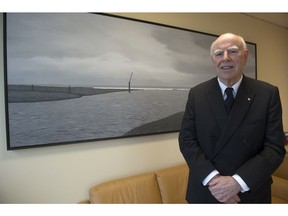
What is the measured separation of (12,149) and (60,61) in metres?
0.69

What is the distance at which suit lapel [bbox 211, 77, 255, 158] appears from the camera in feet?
3.83

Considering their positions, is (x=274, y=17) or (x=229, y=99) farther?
(x=274, y=17)

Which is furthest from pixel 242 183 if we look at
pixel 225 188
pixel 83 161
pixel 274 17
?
pixel 274 17

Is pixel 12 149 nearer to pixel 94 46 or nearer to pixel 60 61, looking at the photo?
pixel 60 61

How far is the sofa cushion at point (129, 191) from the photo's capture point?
183 centimetres

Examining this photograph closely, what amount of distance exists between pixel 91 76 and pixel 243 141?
1.25 m

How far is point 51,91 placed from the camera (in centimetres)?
172

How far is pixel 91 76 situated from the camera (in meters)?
1.91

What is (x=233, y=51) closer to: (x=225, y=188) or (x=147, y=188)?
(x=225, y=188)

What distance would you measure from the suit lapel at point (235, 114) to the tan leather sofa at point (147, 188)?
989 mm

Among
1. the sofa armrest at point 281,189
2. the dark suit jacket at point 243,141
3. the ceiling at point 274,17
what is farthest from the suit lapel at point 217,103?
the ceiling at point 274,17

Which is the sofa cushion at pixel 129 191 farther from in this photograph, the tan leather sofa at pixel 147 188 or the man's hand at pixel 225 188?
the man's hand at pixel 225 188
